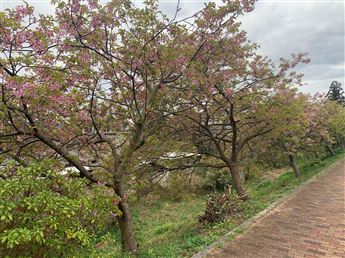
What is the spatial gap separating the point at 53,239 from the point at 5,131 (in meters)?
2.66

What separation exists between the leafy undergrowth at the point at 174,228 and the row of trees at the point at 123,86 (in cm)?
105

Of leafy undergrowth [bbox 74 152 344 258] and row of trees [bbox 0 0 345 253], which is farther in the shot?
leafy undergrowth [bbox 74 152 344 258]

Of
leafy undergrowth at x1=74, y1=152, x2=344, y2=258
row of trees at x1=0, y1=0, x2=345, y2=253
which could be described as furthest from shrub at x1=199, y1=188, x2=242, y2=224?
row of trees at x1=0, y1=0, x2=345, y2=253

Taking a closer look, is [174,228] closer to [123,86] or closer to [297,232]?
[297,232]

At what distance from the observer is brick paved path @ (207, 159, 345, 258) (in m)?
4.93

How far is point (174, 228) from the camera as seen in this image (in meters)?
9.06

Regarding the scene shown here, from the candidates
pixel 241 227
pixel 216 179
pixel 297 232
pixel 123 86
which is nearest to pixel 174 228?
pixel 241 227

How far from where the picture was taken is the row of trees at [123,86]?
422cm

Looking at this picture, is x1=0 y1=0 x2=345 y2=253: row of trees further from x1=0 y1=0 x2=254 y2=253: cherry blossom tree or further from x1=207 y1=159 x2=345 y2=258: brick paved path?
x1=207 y1=159 x2=345 y2=258: brick paved path

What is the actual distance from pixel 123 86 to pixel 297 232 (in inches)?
198

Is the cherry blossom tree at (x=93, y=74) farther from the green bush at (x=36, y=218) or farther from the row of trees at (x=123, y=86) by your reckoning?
the green bush at (x=36, y=218)

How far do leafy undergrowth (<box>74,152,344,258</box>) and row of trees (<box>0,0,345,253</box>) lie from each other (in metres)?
1.05

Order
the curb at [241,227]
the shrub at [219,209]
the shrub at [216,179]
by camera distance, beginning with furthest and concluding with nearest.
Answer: the shrub at [216,179], the shrub at [219,209], the curb at [241,227]

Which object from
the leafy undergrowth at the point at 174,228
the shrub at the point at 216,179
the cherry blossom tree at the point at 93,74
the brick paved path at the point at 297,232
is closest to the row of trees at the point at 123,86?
the cherry blossom tree at the point at 93,74
